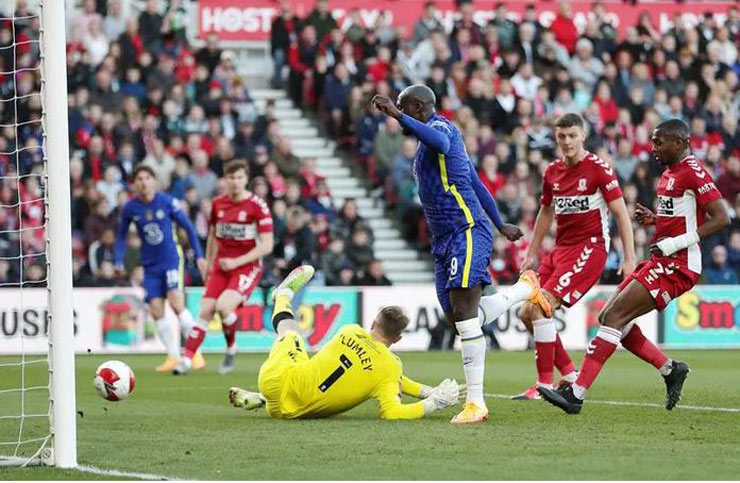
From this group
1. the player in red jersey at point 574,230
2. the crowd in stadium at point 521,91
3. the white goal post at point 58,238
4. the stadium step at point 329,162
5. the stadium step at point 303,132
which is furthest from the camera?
the stadium step at point 303,132

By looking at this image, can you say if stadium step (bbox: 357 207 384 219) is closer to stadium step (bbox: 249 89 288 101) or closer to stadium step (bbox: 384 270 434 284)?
stadium step (bbox: 384 270 434 284)

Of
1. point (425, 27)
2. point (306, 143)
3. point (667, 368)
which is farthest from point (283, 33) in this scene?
point (667, 368)

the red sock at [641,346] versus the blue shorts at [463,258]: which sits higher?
the blue shorts at [463,258]

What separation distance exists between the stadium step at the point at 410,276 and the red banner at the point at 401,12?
5.63 m

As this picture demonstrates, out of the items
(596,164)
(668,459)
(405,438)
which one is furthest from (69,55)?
(668,459)

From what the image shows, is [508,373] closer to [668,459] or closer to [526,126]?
[668,459]

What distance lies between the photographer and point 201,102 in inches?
936

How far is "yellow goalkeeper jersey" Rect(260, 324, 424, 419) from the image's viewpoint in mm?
10023

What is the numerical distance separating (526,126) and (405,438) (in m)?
16.6

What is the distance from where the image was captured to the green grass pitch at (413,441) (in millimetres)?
7484

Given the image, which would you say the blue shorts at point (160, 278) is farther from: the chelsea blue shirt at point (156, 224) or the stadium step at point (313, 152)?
the stadium step at point (313, 152)

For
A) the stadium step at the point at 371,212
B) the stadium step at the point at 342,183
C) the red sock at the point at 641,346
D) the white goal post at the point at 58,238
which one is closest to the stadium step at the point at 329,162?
the stadium step at the point at 342,183

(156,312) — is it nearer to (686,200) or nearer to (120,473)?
(686,200)

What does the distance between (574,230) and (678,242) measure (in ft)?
4.83
